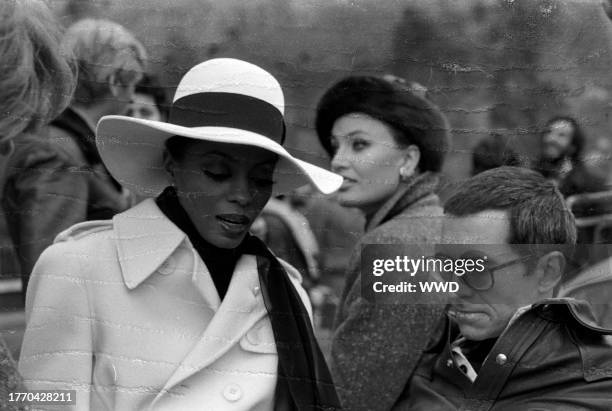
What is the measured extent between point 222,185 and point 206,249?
0.19m

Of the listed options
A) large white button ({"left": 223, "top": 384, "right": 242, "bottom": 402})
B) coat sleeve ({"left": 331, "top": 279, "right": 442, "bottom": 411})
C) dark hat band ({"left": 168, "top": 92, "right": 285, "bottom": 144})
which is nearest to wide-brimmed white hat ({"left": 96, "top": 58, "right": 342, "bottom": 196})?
dark hat band ({"left": 168, "top": 92, "right": 285, "bottom": 144})

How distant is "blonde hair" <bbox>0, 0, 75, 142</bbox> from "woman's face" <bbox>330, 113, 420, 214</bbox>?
2.56ft

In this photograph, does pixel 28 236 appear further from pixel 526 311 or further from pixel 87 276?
pixel 526 311

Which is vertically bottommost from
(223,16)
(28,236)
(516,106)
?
(28,236)

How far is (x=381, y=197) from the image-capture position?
2721mm

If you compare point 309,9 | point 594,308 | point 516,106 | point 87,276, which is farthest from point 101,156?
point 594,308

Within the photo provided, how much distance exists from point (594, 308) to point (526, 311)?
0.21 metres

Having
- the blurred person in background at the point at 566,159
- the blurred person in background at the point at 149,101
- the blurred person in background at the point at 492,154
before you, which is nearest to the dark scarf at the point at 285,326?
the blurred person in background at the point at 149,101

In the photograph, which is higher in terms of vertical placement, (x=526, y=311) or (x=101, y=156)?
(x=526, y=311)

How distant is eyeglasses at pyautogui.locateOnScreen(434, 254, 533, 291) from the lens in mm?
2691

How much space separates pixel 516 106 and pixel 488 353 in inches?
27.8

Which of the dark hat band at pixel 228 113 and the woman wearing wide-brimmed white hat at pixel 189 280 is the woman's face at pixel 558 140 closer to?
the woman wearing wide-brimmed white hat at pixel 189 280

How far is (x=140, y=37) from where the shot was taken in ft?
8.85

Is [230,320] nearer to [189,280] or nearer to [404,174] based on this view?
[189,280]
